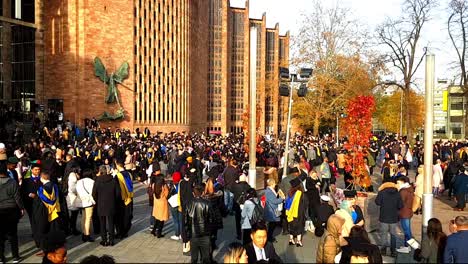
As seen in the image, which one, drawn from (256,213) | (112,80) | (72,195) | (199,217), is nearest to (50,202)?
(72,195)

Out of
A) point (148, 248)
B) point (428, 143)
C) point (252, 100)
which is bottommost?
point (148, 248)

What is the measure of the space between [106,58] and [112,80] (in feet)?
6.29

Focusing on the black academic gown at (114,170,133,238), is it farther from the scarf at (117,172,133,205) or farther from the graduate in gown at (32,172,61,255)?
the graduate in gown at (32,172,61,255)

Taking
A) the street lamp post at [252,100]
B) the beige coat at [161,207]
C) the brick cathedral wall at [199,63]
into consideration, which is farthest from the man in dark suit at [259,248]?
the brick cathedral wall at [199,63]

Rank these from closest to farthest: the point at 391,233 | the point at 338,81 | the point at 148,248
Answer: the point at 391,233, the point at 148,248, the point at 338,81

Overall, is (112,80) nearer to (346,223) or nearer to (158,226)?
(158,226)

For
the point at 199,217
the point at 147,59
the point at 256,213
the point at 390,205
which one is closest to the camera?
the point at 199,217

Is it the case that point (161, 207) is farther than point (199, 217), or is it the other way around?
point (161, 207)

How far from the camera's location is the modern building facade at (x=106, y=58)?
3931cm

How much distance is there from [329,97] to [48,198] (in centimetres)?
3354

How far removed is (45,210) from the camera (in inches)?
338

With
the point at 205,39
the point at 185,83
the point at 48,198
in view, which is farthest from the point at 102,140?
the point at 205,39

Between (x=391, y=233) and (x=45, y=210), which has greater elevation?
(x=45, y=210)

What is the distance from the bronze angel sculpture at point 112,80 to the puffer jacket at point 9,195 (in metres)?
32.4
